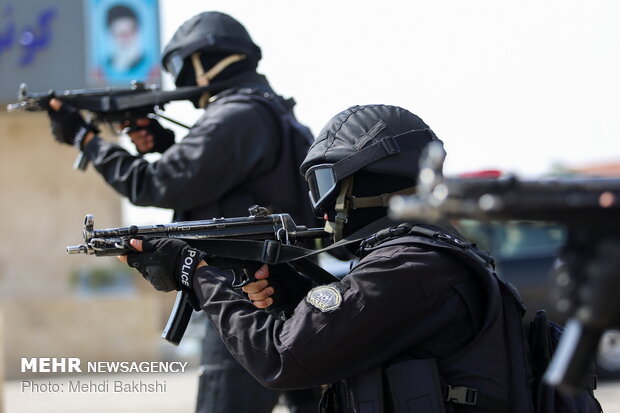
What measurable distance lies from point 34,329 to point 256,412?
9983mm

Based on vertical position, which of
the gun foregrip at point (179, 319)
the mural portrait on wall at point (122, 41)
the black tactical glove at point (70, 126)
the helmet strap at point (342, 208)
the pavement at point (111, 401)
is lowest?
the pavement at point (111, 401)

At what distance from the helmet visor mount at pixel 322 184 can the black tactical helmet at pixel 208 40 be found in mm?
1525

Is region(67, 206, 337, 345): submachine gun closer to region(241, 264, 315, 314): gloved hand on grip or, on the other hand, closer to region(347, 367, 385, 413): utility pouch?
region(241, 264, 315, 314): gloved hand on grip

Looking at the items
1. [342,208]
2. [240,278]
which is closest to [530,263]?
[240,278]

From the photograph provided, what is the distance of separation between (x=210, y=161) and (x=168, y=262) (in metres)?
1.13

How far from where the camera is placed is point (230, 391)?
4.08 meters

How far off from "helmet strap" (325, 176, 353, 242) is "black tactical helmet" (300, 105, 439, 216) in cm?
2

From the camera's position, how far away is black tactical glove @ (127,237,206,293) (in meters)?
3.18

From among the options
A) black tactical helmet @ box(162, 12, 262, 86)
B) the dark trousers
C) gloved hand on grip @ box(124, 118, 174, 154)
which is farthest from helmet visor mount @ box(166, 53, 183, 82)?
the dark trousers

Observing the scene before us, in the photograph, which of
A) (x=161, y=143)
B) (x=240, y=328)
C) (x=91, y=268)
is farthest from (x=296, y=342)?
(x=91, y=268)

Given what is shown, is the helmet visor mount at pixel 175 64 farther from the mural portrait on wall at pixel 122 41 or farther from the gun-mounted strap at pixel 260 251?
the mural portrait on wall at pixel 122 41

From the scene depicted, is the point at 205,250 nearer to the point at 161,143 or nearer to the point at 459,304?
the point at 459,304

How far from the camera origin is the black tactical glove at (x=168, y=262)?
318 centimetres

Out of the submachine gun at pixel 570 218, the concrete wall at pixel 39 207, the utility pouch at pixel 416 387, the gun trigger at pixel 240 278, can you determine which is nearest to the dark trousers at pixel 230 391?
the gun trigger at pixel 240 278
